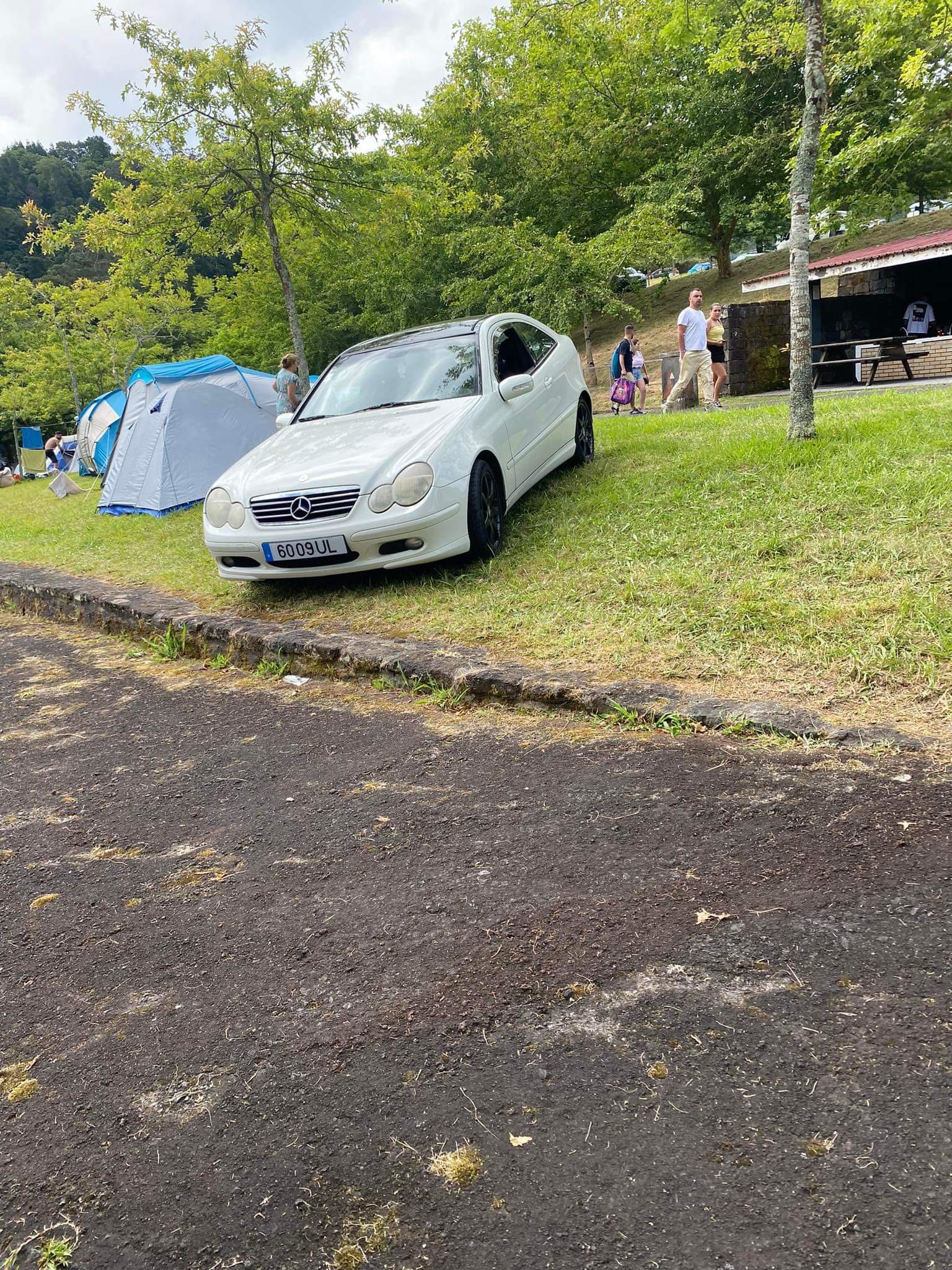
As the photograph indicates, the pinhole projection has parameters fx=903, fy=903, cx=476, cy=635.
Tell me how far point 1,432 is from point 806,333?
53.4 meters

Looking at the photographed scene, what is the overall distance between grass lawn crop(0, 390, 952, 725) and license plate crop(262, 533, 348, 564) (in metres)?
0.36

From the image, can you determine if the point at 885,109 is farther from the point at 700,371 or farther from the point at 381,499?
the point at 381,499

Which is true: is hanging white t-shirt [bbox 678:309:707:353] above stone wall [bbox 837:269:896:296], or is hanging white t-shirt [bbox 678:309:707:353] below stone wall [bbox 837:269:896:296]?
below

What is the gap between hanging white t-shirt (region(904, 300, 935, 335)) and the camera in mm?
18641

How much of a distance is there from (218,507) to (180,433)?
794 centimetres

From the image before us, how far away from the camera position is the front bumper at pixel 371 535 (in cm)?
568

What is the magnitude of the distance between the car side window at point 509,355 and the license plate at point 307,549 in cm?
206

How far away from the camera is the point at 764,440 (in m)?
7.74

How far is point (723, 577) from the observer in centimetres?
496

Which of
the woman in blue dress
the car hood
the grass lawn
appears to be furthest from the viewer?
the woman in blue dress

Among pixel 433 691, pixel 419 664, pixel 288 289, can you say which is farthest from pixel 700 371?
pixel 433 691

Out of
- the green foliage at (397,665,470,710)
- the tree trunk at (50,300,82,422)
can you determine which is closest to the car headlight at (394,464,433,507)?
the green foliage at (397,665,470,710)

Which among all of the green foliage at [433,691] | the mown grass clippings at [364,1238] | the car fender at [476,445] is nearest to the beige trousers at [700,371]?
the car fender at [476,445]

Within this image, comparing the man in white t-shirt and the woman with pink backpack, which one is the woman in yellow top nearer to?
the man in white t-shirt
